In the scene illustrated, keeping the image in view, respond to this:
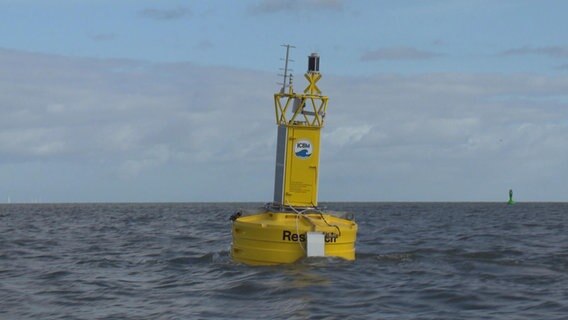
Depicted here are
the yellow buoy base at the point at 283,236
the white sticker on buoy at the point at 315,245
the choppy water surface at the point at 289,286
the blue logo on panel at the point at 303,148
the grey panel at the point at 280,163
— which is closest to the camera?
the choppy water surface at the point at 289,286

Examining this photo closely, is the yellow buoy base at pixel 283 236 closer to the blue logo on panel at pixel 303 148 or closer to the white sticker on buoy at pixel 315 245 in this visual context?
the white sticker on buoy at pixel 315 245

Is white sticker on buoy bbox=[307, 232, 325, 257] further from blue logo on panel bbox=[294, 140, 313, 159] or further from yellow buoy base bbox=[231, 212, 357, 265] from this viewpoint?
blue logo on panel bbox=[294, 140, 313, 159]

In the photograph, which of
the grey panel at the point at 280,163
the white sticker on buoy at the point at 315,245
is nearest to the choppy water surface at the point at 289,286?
the white sticker on buoy at the point at 315,245

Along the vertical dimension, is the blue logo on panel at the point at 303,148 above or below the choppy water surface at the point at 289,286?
above

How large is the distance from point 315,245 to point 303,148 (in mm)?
2727

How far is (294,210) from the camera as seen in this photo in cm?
2059

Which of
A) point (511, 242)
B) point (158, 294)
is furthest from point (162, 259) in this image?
point (511, 242)

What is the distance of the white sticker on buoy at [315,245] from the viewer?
19.2 meters

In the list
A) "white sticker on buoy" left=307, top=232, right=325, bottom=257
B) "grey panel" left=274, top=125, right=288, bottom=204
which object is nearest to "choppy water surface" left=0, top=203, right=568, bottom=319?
"white sticker on buoy" left=307, top=232, right=325, bottom=257

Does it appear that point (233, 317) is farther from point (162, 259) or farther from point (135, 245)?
point (135, 245)

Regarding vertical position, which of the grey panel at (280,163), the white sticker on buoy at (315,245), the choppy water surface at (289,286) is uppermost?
the grey panel at (280,163)

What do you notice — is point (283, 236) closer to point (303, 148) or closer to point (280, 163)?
point (280, 163)

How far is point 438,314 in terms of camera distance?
47.6 ft

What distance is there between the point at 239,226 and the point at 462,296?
607cm
